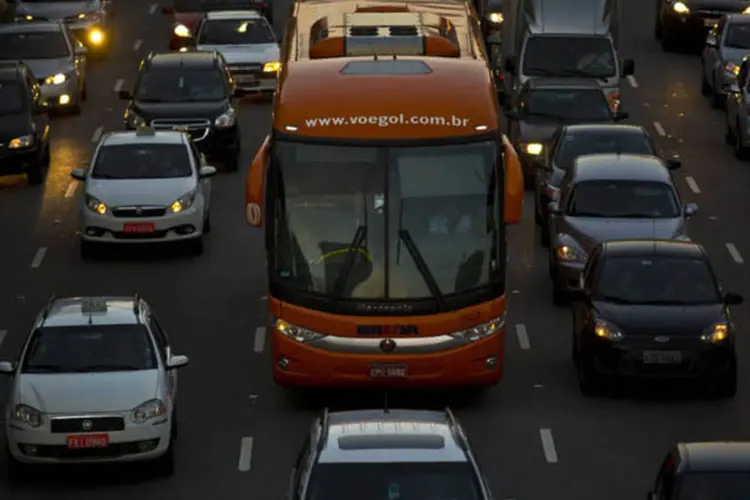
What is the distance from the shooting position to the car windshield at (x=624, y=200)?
32406 millimetres

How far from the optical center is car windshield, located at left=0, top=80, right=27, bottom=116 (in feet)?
134

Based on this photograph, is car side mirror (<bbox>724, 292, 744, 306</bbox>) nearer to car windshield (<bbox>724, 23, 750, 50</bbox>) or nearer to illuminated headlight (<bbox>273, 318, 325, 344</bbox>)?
illuminated headlight (<bbox>273, 318, 325, 344</bbox>)

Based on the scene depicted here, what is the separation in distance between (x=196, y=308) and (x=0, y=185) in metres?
9.96

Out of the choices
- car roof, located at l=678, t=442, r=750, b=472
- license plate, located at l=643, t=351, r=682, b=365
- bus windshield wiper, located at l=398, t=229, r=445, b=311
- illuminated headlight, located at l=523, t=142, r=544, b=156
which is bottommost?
illuminated headlight, located at l=523, t=142, r=544, b=156

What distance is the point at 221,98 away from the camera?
42531 mm

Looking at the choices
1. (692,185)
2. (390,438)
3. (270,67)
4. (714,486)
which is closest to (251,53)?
(270,67)

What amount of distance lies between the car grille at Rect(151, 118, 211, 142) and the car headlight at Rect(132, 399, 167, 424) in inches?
695

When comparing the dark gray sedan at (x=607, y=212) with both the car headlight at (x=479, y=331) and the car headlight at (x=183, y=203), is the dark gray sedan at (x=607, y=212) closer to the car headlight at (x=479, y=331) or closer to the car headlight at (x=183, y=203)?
the car headlight at (x=479, y=331)

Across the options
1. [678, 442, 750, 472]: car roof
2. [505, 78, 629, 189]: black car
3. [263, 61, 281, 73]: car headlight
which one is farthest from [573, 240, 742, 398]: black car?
[263, 61, 281, 73]: car headlight

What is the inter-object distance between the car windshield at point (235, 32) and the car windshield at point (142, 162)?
1275 centimetres

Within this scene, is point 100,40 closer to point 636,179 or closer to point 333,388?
point 636,179

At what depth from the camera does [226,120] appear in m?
41.8

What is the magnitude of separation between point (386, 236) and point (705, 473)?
303 inches

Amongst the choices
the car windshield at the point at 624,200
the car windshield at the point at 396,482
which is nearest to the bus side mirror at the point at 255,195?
the car windshield at the point at 624,200
